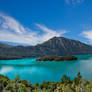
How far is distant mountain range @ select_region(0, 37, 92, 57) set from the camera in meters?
141

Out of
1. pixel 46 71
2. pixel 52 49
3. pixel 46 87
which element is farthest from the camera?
pixel 52 49

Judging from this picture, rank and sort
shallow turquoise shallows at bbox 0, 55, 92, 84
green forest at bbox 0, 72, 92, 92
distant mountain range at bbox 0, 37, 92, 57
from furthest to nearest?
distant mountain range at bbox 0, 37, 92, 57 → shallow turquoise shallows at bbox 0, 55, 92, 84 → green forest at bbox 0, 72, 92, 92

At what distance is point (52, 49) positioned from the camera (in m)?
169

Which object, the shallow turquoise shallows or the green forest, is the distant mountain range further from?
the green forest

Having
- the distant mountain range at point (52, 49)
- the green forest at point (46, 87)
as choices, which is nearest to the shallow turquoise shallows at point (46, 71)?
the green forest at point (46, 87)

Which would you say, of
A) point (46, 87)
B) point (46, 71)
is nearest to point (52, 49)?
point (46, 71)

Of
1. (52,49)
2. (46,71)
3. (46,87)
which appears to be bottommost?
(46,71)

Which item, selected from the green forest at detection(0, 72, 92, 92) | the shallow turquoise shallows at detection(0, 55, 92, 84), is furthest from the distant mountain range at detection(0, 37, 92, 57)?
the green forest at detection(0, 72, 92, 92)

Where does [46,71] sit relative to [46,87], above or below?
below

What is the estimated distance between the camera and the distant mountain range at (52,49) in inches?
5556

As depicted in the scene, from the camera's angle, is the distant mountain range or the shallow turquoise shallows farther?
the distant mountain range

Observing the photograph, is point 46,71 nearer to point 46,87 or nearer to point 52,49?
→ point 46,87

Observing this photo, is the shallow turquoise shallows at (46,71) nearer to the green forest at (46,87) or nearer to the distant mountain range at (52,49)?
the green forest at (46,87)

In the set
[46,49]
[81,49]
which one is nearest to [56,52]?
[46,49]
